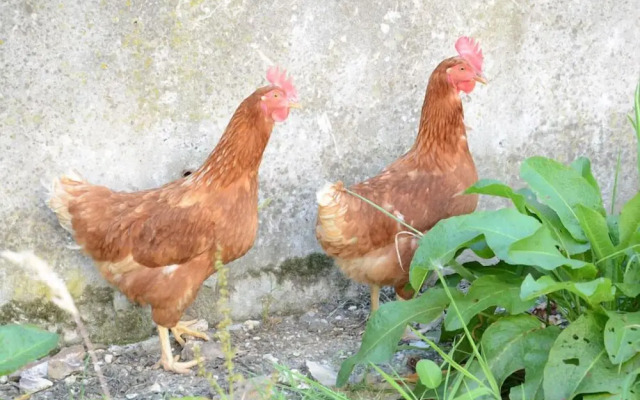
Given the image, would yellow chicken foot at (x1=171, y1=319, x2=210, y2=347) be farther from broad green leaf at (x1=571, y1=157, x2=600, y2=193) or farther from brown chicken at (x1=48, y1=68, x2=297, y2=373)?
broad green leaf at (x1=571, y1=157, x2=600, y2=193)

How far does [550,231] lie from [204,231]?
4.63 feet

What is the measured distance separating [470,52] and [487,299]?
129 centimetres

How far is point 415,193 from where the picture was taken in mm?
3783

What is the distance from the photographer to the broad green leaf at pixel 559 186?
3.18m

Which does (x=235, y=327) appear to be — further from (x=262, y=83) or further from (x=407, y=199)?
(x=262, y=83)

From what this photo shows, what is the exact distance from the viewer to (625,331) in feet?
9.27

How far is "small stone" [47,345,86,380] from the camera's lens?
3611mm

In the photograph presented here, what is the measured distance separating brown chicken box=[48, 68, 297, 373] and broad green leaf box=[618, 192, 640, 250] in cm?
138


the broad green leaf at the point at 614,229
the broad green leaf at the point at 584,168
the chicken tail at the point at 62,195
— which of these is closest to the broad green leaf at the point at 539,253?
the broad green leaf at the point at 614,229

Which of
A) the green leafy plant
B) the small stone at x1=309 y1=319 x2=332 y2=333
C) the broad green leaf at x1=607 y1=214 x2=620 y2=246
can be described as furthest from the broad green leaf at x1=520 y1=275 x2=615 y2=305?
the small stone at x1=309 y1=319 x2=332 y2=333

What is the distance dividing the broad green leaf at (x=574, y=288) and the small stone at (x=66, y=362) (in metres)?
2.04

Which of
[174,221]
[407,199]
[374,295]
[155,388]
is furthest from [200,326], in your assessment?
[407,199]

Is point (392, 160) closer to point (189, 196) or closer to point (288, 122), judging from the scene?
point (288, 122)

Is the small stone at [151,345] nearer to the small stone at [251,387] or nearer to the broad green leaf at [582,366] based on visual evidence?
the small stone at [251,387]
